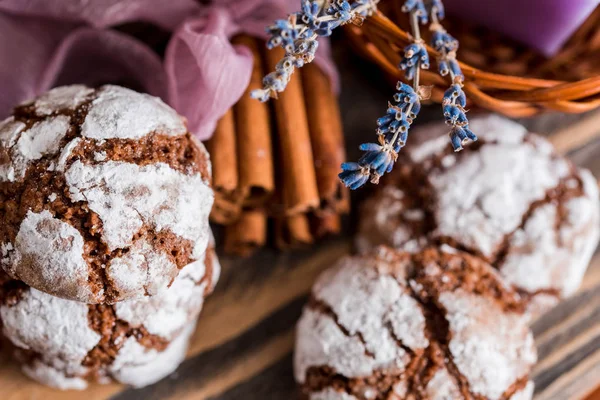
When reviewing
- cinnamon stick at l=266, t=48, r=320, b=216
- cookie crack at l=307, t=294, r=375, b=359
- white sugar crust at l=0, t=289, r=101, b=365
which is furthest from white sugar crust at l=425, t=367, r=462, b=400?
white sugar crust at l=0, t=289, r=101, b=365

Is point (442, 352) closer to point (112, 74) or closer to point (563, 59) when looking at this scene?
point (563, 59)

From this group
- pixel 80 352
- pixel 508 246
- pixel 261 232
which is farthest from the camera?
pixel 261 232

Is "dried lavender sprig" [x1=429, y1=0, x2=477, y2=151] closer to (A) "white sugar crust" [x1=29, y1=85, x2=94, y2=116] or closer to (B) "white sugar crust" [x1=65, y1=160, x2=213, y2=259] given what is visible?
(B) "white sugar crust" [x1=65, y1=160, x2=213, y2=259]

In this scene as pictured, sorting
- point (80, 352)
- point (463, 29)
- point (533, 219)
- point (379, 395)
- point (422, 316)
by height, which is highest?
point (463, 29)

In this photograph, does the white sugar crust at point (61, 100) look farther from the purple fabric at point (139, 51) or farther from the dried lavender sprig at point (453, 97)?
the dried lavender sprig at point (453, 97)

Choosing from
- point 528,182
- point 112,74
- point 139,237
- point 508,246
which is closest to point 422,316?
point 508,246

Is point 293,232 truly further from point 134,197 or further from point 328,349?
point 134,197

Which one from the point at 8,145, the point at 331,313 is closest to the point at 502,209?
the point at 331,313
